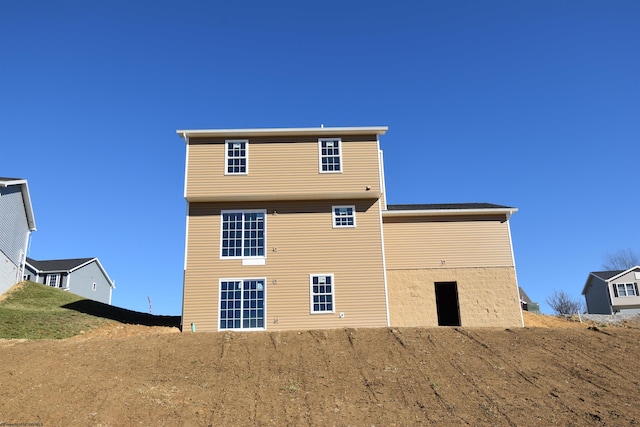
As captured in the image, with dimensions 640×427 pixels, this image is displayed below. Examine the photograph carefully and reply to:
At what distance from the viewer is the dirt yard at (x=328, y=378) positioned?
13281 millimetres

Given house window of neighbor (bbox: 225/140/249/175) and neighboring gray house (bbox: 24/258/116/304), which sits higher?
house window of neighbor (bbox: 225/140/249/175)

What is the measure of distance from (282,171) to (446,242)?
7781 mm

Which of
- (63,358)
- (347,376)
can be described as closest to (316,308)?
(347,376)

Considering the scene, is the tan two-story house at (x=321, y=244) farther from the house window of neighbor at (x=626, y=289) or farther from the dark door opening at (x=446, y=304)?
the house window of neighbor at (x=626, y=289)

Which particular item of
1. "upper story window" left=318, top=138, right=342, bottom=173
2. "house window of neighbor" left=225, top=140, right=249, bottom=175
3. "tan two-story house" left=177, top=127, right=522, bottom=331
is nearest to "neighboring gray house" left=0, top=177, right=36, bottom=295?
"tan two-story house" left=177, top=127, right=522, bottom=331

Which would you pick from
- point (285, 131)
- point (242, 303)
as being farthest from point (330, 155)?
point (242, 303)

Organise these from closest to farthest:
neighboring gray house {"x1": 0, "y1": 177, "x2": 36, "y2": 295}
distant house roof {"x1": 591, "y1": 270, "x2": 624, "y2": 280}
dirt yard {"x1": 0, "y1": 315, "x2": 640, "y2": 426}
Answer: dirt yard {"x1": 0, "y1": 315, "x2": 640, "y2": 426} < neighboring gray house {"x1": 0, "y1": 177, "x2": 36, "y2": 295} < distant house roof {"x1": 591, "y1": 270, "x2": 624, "y2": 280}

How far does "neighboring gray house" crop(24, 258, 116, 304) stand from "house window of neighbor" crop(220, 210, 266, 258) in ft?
81.3

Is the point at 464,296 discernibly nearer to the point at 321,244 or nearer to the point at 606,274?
the point at 321,244

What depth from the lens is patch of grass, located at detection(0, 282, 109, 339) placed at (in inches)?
809

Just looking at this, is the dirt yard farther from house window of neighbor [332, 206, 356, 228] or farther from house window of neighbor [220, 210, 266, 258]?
house window of neighbor [332, 206, 356, 228]

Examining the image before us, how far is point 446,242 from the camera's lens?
24391mm

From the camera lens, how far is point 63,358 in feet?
54.9

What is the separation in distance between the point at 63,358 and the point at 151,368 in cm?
275
